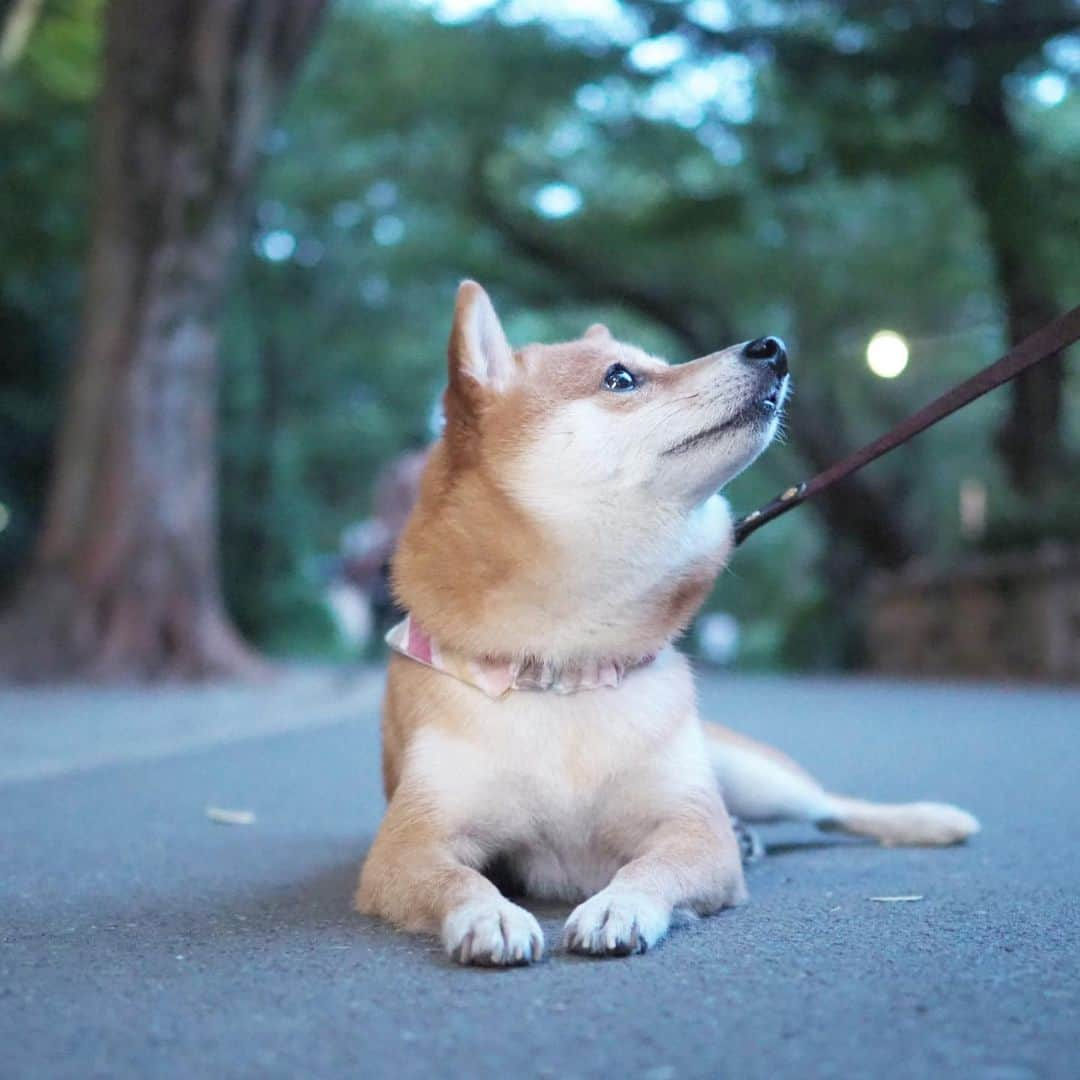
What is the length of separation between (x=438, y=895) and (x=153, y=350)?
910cm

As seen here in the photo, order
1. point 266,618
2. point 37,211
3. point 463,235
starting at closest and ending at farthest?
point 37,211
point 463,235
point 266,618

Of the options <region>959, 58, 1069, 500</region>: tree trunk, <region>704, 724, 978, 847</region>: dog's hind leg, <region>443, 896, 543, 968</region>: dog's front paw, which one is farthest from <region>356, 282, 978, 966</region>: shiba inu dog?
<region>959, 58, 1069, 500</region>: tree trunk

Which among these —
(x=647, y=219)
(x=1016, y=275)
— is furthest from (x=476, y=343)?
(x=647, y=219)

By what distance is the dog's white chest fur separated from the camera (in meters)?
2.74

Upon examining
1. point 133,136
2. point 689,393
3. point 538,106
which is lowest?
point 689,393

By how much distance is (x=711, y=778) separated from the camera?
2977 mm

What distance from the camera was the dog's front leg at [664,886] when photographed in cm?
227

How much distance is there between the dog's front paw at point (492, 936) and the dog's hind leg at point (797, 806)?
1.35 meters

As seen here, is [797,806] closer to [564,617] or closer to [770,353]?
[564,617]

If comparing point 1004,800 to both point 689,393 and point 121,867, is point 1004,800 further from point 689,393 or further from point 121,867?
point 121,867

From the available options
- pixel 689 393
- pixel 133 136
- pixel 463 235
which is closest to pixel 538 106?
pixel 463 235

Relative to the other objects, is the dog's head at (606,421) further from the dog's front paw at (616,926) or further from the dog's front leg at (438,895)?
the dog's front paw at (616,926)

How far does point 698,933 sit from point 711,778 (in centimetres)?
55

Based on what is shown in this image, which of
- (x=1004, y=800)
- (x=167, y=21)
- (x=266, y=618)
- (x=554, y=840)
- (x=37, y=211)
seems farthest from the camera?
(x=266, y=618)
